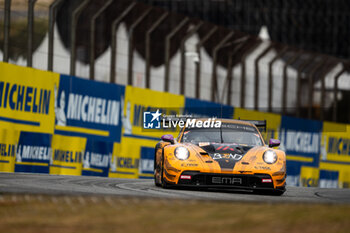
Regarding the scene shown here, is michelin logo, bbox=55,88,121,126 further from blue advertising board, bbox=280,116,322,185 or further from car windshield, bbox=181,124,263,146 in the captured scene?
blue advertising board, bbox=280,116,322,185

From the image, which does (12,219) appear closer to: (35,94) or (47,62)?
(35,94)

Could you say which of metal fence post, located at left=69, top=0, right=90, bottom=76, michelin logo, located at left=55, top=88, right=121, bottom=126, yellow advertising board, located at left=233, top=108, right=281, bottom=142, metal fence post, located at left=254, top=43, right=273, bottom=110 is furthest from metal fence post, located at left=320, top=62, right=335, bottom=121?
metal fence post, located at left=69, top=0, right=90, bottom=76

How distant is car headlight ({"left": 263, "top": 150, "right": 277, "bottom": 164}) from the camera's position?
11.6 meters

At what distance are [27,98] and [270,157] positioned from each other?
19.5 feet

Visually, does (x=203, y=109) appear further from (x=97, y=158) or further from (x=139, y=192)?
(x=139, y=192)

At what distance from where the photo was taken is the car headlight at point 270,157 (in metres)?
11.6

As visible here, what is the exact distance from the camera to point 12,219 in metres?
5.96

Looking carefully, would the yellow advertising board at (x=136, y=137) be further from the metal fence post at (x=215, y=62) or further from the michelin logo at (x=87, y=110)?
the metal fence post at (x=215, y=62)

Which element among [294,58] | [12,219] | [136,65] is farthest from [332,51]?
[12,219]

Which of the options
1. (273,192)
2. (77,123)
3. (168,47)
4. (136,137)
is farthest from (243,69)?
(273,192)

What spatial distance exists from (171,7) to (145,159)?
200 ft

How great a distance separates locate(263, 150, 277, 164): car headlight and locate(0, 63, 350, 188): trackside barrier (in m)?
5.51

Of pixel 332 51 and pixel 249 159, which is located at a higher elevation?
pixel 332 51

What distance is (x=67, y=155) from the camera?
1666 centimetres
